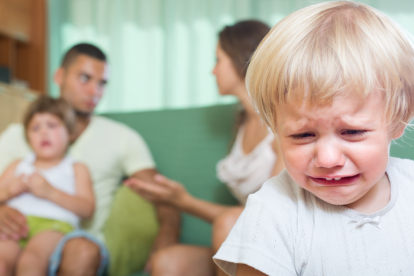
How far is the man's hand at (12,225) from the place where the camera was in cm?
Answer: 128

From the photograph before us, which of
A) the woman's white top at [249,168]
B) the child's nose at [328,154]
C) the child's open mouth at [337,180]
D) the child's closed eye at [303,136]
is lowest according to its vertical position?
the woman's white top at [249,168]

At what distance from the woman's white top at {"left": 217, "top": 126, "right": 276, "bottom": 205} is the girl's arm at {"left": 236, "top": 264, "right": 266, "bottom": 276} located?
0.60 meters

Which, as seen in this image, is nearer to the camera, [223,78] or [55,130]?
[223,78]

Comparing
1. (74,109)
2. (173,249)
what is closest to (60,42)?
(74,109)

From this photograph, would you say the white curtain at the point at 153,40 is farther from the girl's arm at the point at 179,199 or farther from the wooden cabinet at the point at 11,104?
the girl's arm at the point at 179,199

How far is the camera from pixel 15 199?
1418mm

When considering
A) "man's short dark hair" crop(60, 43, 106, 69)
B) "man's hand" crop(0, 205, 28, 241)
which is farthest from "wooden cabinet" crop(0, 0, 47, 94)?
"man's hand" crop(0, 205, 28, 241)

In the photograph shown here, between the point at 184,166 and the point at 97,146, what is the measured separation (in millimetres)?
377

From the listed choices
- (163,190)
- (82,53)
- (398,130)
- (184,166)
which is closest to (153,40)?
(82,53)

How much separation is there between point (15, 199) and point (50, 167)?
17 cm

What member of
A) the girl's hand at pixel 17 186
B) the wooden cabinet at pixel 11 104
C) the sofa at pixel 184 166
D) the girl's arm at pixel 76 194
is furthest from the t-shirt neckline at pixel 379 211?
the wooden cabinet at pixel 11 104

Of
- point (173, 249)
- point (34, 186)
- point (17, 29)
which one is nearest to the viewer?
point (173, 249)

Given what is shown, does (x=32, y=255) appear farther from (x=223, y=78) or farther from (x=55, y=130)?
(x=223, y=78)

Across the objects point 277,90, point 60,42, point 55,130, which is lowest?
point 55,130
